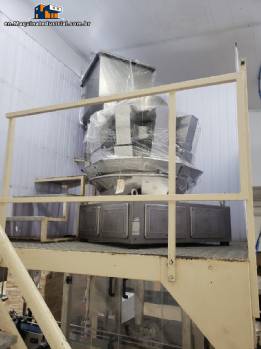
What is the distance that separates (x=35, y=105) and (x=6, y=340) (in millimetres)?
2639

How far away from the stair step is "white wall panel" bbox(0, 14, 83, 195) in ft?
6.08

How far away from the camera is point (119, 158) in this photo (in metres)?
2.26

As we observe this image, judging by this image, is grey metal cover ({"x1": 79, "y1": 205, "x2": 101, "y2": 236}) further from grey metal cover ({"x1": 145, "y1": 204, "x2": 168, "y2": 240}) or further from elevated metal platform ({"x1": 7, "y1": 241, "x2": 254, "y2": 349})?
elevated metal platform ({"x1": 7, "y1": 241, "x2": 254, "y2": 349})

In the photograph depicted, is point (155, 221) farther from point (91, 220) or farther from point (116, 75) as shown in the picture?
point (116, 75)

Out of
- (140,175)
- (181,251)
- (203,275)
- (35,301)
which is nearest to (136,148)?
(140,175)

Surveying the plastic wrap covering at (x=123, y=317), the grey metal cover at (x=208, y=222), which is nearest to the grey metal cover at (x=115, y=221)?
the grey metal cover at (x=208, y=222)

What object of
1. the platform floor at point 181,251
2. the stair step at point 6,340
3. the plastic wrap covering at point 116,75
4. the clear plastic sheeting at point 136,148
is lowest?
the stair step at point 6,340

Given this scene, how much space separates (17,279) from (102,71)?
251cm

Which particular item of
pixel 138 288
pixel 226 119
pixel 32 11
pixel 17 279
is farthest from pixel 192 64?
pixel 17 279

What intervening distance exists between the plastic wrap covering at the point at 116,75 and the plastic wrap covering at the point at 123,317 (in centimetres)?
215

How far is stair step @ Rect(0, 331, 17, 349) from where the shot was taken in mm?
1148

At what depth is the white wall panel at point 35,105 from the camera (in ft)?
9.58

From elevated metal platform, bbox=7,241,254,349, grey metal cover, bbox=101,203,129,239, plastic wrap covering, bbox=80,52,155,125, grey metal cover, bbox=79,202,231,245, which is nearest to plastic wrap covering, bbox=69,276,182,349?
grey metal cover, bbox=79,202,231,245

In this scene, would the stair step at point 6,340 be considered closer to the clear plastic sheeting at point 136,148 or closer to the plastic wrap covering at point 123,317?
the clear plastic sheeting at point 136,148
